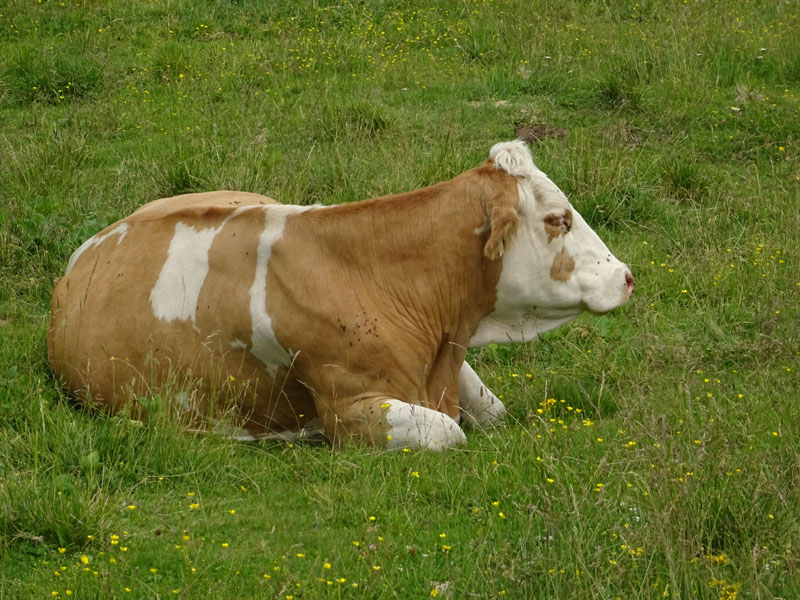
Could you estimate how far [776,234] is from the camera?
29.3 ft

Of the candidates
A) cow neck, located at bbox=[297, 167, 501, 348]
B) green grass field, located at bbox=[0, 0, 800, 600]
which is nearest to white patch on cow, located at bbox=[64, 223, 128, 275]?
green grass field, located at bbox=[0, 0, 800, 600]

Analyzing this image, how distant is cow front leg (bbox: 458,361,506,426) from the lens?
689 centimetres

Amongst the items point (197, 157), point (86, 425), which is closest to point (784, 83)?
point (197, 157)

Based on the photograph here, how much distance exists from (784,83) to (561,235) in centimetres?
602

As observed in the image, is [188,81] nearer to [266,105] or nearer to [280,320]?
[266,105]

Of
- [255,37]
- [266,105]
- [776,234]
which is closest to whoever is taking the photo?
[776,234]

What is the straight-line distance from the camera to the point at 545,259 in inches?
266

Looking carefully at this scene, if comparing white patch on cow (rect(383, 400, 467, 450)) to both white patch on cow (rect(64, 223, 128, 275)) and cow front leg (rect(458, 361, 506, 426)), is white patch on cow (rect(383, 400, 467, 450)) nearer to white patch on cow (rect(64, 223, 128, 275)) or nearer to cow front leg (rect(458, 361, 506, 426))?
cow front leg (rect(458, 361, 506, 426))

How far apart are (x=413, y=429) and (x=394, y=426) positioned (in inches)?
3.9

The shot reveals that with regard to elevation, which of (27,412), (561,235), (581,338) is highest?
(561,235)

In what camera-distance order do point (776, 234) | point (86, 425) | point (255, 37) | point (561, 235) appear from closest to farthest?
point (86, 425) → point (561, 235) → point (776, 234) → point (255, 37)

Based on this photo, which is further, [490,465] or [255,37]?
[255,37]

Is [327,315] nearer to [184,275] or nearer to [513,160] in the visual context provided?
[184,275]

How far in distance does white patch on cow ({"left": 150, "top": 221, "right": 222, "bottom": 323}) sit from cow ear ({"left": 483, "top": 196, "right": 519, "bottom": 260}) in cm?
153
